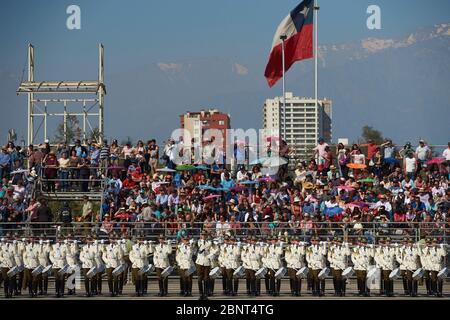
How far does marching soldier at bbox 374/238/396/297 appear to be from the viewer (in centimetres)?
2831

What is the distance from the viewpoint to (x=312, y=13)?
125ft

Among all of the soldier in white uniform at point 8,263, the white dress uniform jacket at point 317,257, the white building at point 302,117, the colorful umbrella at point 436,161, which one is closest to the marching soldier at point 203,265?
the white dress uniform jacket at point 317,257

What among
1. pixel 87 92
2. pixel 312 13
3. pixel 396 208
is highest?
pixel 312 13

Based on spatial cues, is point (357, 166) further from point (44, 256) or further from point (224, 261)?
point (44, 256)

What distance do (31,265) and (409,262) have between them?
9.35 metres

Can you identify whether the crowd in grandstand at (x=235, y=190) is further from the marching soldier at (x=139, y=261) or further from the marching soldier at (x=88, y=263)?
the marching soldier at (x=88, y=263)

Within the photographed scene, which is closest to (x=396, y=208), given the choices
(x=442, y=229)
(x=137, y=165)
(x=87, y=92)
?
(x=442, y=229)

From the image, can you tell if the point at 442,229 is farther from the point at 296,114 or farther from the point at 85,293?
the point at 296,114

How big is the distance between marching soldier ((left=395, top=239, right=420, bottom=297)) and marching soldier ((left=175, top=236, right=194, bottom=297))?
5090 millimetres

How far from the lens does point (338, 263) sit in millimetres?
28375

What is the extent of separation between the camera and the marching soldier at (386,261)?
92.9ft

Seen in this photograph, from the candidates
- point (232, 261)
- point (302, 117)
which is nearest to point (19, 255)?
point (232, 261)

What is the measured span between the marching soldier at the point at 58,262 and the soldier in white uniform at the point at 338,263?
21.7ft

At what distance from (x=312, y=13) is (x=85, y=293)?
13738 mm
